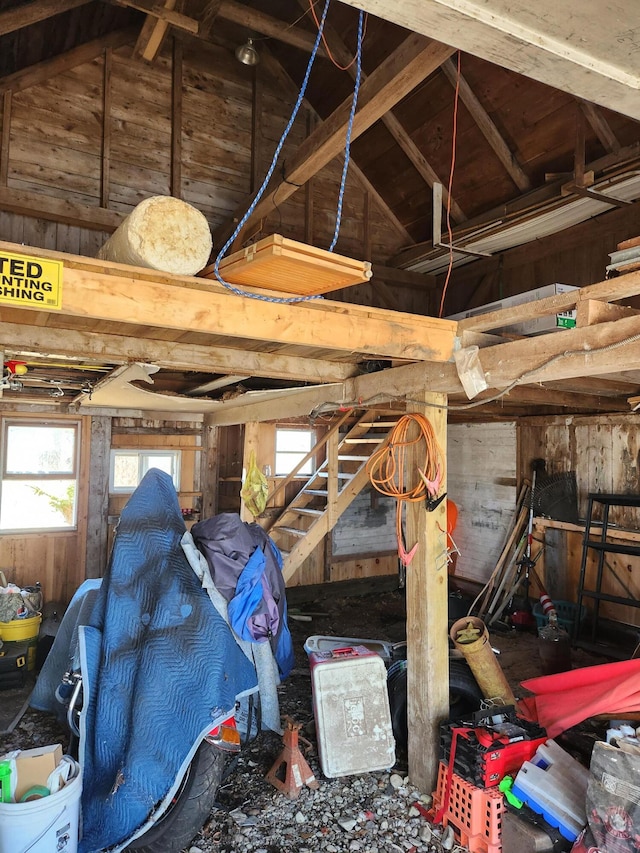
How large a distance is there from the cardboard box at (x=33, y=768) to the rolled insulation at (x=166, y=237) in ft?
6.60

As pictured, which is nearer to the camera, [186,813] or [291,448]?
[186,813]

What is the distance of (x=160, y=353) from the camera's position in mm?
2840

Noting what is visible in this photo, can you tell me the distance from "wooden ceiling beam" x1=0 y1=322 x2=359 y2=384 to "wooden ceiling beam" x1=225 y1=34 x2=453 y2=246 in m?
1.21

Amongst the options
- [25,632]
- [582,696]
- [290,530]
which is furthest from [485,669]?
[25,632]

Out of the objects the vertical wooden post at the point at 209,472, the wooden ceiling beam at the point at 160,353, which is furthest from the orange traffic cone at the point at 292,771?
the vertical wooden post at the point at 209,472

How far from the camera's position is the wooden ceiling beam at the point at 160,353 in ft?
8.22

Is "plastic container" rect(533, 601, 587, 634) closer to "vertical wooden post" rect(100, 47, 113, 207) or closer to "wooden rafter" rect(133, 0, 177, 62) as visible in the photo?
"vertical wooden post" rect(100, 47, 113, 207)

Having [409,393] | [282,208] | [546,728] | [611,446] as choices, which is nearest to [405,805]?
[546,728]

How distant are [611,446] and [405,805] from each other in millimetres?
3850

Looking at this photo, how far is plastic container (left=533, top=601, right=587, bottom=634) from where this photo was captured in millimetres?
5223

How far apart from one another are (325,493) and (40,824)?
360 centimetres

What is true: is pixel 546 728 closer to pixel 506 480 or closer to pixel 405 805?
pixel 405 805

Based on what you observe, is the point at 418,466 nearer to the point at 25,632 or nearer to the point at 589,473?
the point at 589,473

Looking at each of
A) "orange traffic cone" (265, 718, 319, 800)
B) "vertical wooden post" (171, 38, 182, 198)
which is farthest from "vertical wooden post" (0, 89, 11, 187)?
"orange traffic cone" (265, 718, 319, 800)
